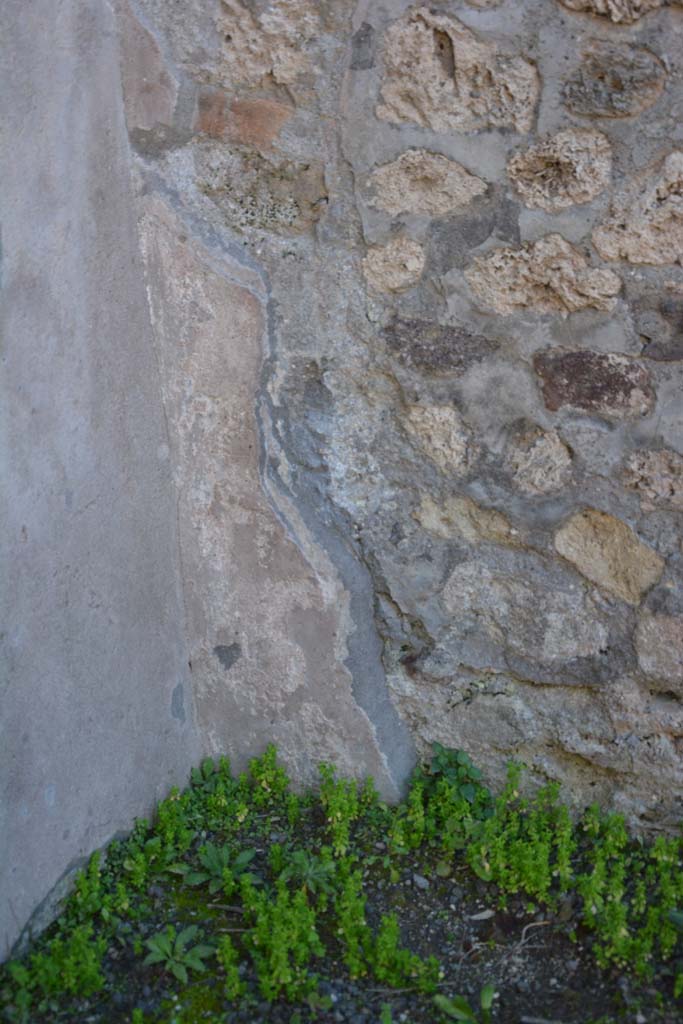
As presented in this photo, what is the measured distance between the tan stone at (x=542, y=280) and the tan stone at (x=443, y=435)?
0.24 m

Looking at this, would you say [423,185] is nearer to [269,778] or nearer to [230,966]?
[269,778]

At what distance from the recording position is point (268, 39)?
1.98 meters

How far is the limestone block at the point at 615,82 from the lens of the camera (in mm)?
1793

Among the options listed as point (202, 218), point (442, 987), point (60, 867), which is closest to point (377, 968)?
point (442, 987)

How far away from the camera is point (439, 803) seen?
224cm

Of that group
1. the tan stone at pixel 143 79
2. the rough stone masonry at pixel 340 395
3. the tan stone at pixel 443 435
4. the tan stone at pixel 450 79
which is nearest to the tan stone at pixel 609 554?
the rough stone masonry at pixel 340 395

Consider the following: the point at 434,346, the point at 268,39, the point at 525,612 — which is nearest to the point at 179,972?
the point at 525,612

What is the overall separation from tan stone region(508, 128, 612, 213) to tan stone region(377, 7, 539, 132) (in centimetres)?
6

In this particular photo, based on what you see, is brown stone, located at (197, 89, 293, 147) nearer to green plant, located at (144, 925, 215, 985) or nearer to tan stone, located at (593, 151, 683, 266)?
tan stone, located at (593, 151, 683, 266)

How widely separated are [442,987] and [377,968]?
127 mm

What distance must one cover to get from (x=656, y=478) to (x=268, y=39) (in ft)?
3.63

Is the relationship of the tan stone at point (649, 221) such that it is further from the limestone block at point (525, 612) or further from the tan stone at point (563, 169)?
the limestone block at point (525, 612)

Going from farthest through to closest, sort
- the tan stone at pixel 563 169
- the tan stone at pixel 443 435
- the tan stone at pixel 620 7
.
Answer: the tan stone at pixel 443 435, the tan stone at pixel 563 169, the tan stone at pixel 620 7

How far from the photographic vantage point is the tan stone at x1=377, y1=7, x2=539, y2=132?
187 cm
